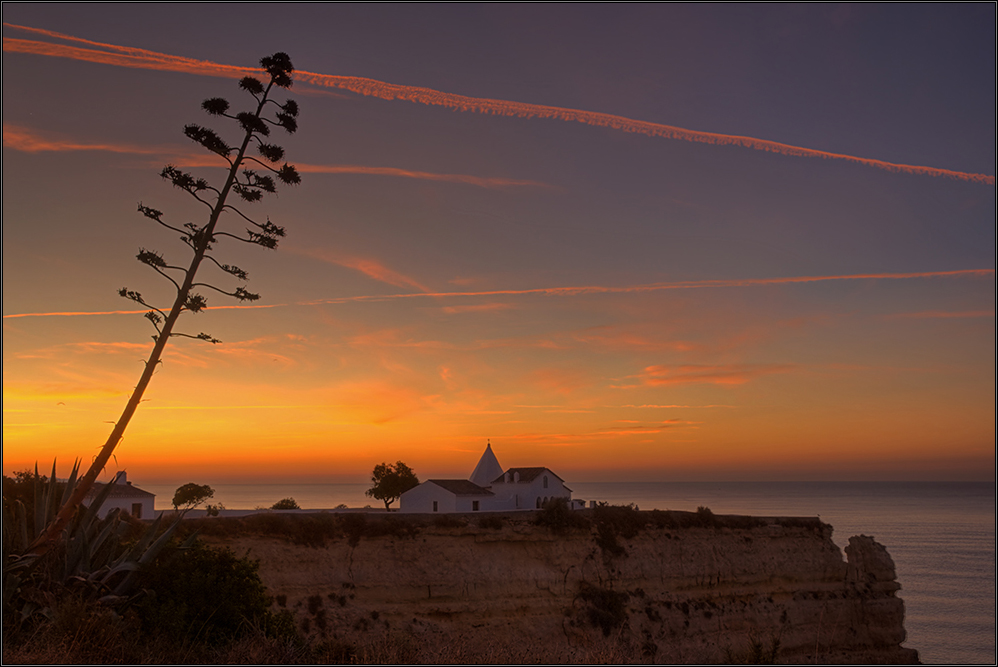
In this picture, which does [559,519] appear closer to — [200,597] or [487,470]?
[487,470]

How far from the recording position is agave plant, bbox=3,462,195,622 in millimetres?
10859

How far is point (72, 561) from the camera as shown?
1186 centimetres

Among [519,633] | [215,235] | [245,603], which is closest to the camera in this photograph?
[215,235]

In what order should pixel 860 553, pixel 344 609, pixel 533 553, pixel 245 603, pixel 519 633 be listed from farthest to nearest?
1. pixel 860 553
2. pixel 533 553
3. pixel 519 633
4. pixel 344 609
5. pixel 245 603

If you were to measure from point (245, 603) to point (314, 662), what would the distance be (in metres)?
5.66

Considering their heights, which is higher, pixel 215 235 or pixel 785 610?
pixel 215 235

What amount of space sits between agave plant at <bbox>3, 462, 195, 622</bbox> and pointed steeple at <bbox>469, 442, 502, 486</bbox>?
4101cm

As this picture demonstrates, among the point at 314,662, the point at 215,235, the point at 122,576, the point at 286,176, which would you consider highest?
the point at 286,176

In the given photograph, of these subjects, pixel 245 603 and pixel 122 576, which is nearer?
pixel 122 576

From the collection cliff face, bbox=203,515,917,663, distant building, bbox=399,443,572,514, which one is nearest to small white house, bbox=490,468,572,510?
distant building, bbox=399,443,572,514

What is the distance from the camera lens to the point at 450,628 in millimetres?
32062

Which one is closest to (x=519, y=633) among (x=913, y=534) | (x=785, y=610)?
(x=785, y=610)

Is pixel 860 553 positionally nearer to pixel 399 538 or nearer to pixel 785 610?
pixel 785 610

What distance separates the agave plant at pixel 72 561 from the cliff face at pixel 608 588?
15.8m
